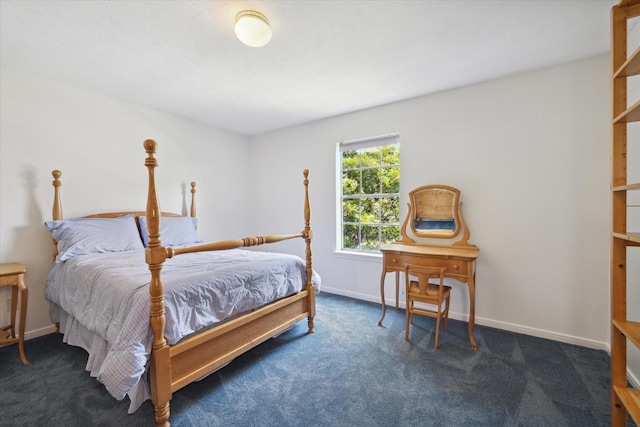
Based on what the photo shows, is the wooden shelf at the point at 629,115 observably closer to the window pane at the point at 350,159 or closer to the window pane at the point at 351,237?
the window pane at the point at 350,159

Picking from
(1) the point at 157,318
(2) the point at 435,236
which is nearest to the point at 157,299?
(1) the point at 157,318

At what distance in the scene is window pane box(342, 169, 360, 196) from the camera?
11.6 feet

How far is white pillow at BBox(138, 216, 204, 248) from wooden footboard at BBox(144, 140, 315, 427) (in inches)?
59.1

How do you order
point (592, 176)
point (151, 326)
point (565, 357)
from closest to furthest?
point (151, 326), point (565, 357), point (592, 176)

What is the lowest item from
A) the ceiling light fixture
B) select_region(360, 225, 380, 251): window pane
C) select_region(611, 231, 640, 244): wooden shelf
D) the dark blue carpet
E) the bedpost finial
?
the dark blue carpet

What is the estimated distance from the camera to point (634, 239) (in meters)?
1.12

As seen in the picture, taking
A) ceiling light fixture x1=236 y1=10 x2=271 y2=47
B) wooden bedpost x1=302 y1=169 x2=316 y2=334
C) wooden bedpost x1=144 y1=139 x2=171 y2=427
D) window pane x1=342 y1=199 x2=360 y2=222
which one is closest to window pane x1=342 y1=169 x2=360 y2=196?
window pane x1=342 y1=199 x2=360 y2=222

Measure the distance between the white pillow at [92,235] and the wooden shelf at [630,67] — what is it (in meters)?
3.71

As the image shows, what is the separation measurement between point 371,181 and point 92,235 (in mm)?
2987

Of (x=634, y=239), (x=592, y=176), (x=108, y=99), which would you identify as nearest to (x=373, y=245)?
(x=592, y=176)

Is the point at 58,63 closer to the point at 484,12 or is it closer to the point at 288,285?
the point at 288,285

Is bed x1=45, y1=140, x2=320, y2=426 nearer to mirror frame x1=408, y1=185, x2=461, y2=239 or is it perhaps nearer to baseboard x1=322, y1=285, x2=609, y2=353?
mirror frame x1=408, y1=185, x2=461, y2=239

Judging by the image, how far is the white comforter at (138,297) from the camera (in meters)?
1.38

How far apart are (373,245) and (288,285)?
59.0 inches
